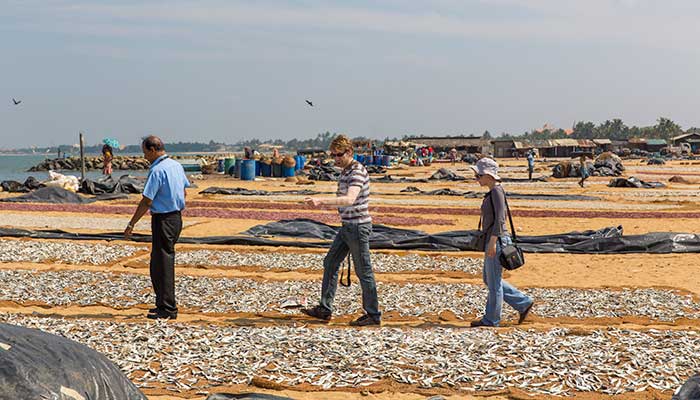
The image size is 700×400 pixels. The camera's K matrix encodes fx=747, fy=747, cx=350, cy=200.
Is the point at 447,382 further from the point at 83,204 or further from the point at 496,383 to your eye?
the point at 83,204

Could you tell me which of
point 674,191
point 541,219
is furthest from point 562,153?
point 541,219

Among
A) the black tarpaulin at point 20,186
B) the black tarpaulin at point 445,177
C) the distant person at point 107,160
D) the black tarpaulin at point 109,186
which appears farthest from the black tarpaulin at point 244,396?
the black tarpaulin at point 445,177

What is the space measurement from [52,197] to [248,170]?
55.8 ft

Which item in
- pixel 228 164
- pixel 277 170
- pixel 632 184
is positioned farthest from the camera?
pixel 228 164

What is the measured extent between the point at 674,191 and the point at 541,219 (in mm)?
15035

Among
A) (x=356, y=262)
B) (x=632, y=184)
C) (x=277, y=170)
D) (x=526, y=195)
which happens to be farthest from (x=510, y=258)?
(x=277, y=170)

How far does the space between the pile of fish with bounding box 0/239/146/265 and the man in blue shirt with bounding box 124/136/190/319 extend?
215 inches

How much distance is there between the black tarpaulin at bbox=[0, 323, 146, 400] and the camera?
4094 mm

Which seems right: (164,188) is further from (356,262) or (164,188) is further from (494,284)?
(494,284)

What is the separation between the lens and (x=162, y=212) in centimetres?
834

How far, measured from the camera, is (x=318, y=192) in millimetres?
33438

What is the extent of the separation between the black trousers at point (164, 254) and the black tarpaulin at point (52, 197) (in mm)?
19685

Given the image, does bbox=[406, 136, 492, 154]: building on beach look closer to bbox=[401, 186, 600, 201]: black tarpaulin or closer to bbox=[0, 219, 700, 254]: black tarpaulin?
bbox=[401, 186, 600, 201]: black tarpaulin

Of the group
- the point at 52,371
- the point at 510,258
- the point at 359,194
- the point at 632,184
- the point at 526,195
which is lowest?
the point at 526,195
